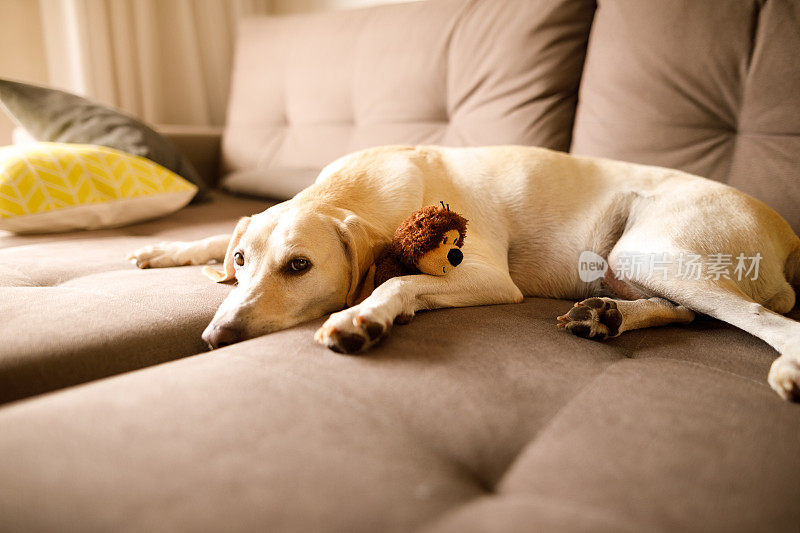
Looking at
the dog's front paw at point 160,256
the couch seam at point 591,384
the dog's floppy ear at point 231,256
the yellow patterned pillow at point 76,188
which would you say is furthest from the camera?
the yellow patterned pillow at point 76,188

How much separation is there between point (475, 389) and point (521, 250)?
0.93m

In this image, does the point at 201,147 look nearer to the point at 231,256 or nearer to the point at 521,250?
the point at 231,256

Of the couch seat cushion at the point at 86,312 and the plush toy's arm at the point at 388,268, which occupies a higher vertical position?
the plush toy's arm at the point at 388,268

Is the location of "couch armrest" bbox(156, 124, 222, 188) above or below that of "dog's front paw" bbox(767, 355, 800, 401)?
below

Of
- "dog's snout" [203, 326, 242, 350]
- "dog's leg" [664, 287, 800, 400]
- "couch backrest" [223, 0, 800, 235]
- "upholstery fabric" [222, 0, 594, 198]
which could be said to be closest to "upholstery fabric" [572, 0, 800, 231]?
"couch backrest" [223, 0, 800, 235]

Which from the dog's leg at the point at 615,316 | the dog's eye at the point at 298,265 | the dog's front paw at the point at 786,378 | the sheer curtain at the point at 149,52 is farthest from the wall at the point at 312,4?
the dog's front paw at the point at 786,378

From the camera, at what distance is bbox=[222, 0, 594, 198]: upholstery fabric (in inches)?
→ 91.7

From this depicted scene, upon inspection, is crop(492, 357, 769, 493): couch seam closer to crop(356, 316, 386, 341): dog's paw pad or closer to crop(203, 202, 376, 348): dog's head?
crop(356, 316, 386, 341): dog's paw pad

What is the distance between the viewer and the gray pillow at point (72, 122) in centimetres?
254

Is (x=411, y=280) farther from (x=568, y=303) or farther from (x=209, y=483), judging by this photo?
(x=209, y=483)

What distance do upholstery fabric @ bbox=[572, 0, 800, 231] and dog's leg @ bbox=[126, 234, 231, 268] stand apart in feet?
5.02

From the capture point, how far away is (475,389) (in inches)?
39.9

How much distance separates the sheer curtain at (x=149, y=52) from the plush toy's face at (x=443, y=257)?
3.46m

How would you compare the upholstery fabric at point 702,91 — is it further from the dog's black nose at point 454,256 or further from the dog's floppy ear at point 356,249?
the dog's floppy ear at point 356,249
